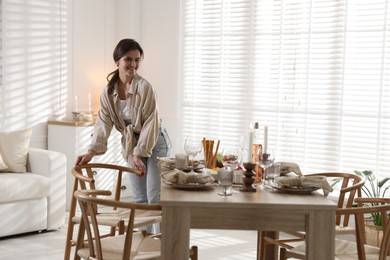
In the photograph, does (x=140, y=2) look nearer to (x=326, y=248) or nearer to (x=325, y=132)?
(x=325, y=132)

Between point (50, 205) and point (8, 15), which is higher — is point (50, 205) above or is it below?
below

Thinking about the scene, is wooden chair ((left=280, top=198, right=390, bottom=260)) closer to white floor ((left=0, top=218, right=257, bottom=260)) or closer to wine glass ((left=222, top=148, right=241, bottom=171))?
wine glass ((left=222, top=148, right=241, bottom=171))

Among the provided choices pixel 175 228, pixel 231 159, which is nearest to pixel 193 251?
pixel 175 228

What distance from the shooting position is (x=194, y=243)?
5402mm

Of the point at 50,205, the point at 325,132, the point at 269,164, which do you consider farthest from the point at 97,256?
the point at 325,132

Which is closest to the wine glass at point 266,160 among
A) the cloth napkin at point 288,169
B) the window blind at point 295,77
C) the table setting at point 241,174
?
the table setting at point 241,174

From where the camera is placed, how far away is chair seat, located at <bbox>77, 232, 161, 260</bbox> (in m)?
3.21

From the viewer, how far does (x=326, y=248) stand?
9.88ft

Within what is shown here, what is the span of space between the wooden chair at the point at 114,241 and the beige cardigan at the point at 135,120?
0.75 metres

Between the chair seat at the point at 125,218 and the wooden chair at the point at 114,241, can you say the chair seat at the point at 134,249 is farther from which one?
the chair seat at the point at 125,218

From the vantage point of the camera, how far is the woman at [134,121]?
4.27m

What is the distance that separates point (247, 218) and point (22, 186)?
2.75m

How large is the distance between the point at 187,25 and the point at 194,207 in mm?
3904

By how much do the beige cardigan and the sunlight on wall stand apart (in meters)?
2.01
